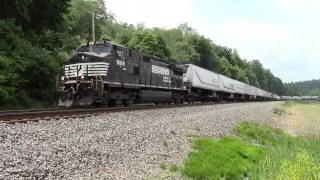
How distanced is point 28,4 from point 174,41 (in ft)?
246

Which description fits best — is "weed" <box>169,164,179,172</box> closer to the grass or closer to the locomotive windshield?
the grass

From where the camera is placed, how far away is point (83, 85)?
71.5ft

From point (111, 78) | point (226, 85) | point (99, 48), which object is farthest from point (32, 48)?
point (226, 85)

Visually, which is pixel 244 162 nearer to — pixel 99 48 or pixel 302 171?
pixel 302 171

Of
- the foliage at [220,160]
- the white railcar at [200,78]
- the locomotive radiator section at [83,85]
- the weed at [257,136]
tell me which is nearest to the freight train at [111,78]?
the locomotive radiator section at [83,85]

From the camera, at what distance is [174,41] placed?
104 meters

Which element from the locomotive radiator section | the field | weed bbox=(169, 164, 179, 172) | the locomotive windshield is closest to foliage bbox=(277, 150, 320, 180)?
the field

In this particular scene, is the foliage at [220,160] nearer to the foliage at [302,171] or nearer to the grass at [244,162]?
the grass at [244,162]

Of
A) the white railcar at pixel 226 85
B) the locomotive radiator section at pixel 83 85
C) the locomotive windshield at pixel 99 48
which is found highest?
the locomotive windshield at pixel 99 48

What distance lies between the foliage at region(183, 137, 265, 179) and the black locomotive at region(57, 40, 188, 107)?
8150mm

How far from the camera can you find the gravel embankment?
8773 mm

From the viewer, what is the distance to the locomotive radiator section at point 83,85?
2156cm

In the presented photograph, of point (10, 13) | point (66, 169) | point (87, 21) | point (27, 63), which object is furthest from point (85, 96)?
point (87, 21)

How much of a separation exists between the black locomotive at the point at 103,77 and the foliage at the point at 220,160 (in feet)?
26.7
